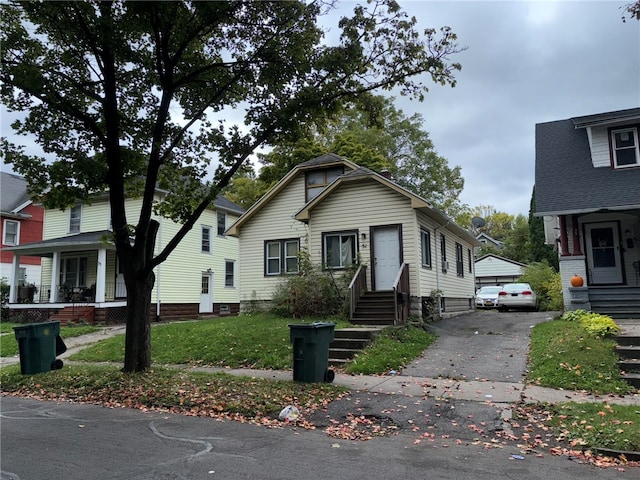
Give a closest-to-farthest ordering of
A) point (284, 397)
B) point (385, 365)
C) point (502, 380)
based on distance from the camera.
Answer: point (284, 397) → point (502, 380) → point (385, 365)

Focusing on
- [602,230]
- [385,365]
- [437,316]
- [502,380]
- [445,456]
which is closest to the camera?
[445,456]

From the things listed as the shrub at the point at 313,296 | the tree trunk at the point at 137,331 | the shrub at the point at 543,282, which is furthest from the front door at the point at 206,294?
the shrub at the point at 543,282

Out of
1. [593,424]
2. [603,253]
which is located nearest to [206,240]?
[603,253]

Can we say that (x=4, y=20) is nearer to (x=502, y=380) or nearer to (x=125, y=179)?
(x=125, y=179)

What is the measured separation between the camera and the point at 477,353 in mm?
10797

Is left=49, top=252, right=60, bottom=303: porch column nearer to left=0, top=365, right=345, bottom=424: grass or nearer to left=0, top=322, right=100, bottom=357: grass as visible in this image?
left=0, top=322, right=100, bottom=357: grass

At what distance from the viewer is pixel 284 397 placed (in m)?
7.41

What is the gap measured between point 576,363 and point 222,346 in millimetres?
7985

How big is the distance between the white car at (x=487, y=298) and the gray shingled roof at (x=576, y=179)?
32.2ft

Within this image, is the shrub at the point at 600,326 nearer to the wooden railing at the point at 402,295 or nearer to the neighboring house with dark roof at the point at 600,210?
the neighboring house with dark roof at the point at 600,210

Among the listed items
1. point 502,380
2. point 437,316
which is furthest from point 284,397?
point 437,316

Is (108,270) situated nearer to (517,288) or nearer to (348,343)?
(348,343)

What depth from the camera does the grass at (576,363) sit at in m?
7.83

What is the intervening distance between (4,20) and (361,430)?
9335 millimetres
